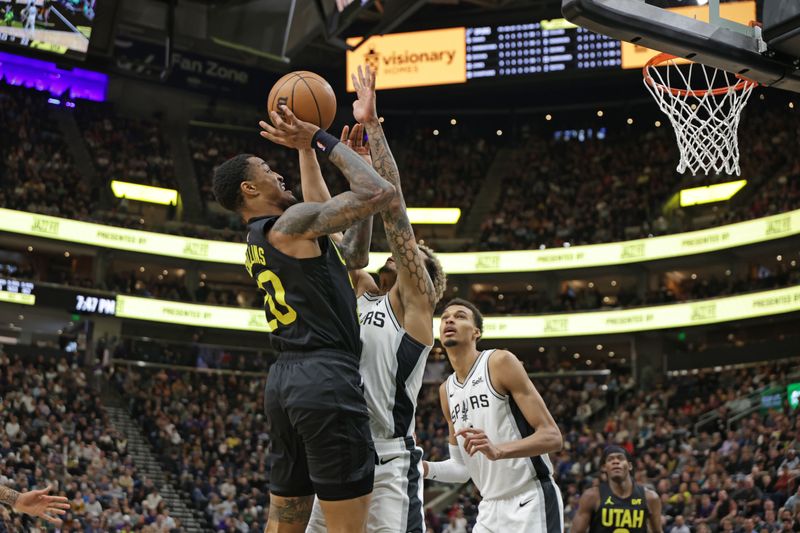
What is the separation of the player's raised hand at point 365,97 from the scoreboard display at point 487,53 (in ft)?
81.9

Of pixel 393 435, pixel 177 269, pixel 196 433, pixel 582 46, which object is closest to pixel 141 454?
pixel 196 433

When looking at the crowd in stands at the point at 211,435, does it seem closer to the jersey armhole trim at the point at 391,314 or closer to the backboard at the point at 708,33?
the jersey armhole trim at the point at 391,314

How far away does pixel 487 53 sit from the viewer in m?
30.4

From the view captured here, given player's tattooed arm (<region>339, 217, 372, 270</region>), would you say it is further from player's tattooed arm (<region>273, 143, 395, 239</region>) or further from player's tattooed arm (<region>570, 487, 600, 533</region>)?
player's tattooed arm (<region>570, 487, 600, 533</region>)

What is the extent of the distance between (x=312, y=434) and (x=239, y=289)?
3168cm

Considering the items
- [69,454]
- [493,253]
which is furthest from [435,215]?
[69,454]

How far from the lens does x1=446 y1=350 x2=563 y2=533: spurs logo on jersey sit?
6020mm

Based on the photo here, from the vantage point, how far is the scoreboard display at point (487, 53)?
29.8m

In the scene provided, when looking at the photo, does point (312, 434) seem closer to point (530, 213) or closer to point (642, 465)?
point (642, 465)

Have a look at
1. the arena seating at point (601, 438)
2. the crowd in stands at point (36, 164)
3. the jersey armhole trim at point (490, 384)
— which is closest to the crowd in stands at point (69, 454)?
the arena seating at point (601, 438)

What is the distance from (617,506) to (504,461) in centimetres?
254

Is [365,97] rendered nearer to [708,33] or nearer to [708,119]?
[708,33]

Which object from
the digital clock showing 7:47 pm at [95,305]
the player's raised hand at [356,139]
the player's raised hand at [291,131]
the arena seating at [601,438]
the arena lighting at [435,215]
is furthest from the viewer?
the arena lighting at [435,215]

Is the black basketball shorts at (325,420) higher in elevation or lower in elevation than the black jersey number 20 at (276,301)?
lower
